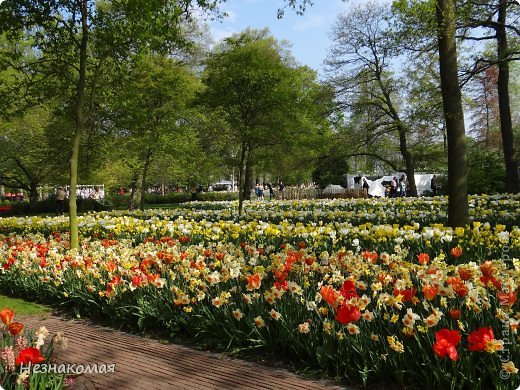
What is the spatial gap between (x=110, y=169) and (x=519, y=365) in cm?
2484

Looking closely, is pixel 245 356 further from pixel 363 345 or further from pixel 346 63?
pixel 346 63

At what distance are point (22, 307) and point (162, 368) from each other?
3.05 m

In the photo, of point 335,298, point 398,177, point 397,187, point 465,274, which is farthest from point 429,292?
point 398,177

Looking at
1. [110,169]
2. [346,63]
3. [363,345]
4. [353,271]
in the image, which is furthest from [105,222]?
[346,63]

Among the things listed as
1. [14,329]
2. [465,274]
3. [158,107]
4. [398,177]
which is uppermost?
[158,107]

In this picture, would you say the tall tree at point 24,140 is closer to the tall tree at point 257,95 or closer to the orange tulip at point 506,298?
the tall tree at point 257,95

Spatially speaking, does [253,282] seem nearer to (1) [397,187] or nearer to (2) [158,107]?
(2) [158,107]

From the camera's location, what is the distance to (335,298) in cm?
311

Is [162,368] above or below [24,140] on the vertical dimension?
below

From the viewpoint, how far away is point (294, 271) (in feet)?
14.3

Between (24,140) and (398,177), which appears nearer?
(24,140)

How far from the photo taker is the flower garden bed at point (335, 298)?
2.80m

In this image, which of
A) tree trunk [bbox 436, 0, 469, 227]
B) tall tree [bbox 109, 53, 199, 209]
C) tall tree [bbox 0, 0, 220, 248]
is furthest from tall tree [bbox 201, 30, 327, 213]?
tree trunk [bbox 436, 0, 469, 227]

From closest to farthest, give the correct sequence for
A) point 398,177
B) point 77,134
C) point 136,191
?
1. point 77,134
2. point 136,191
3. point 398,177
